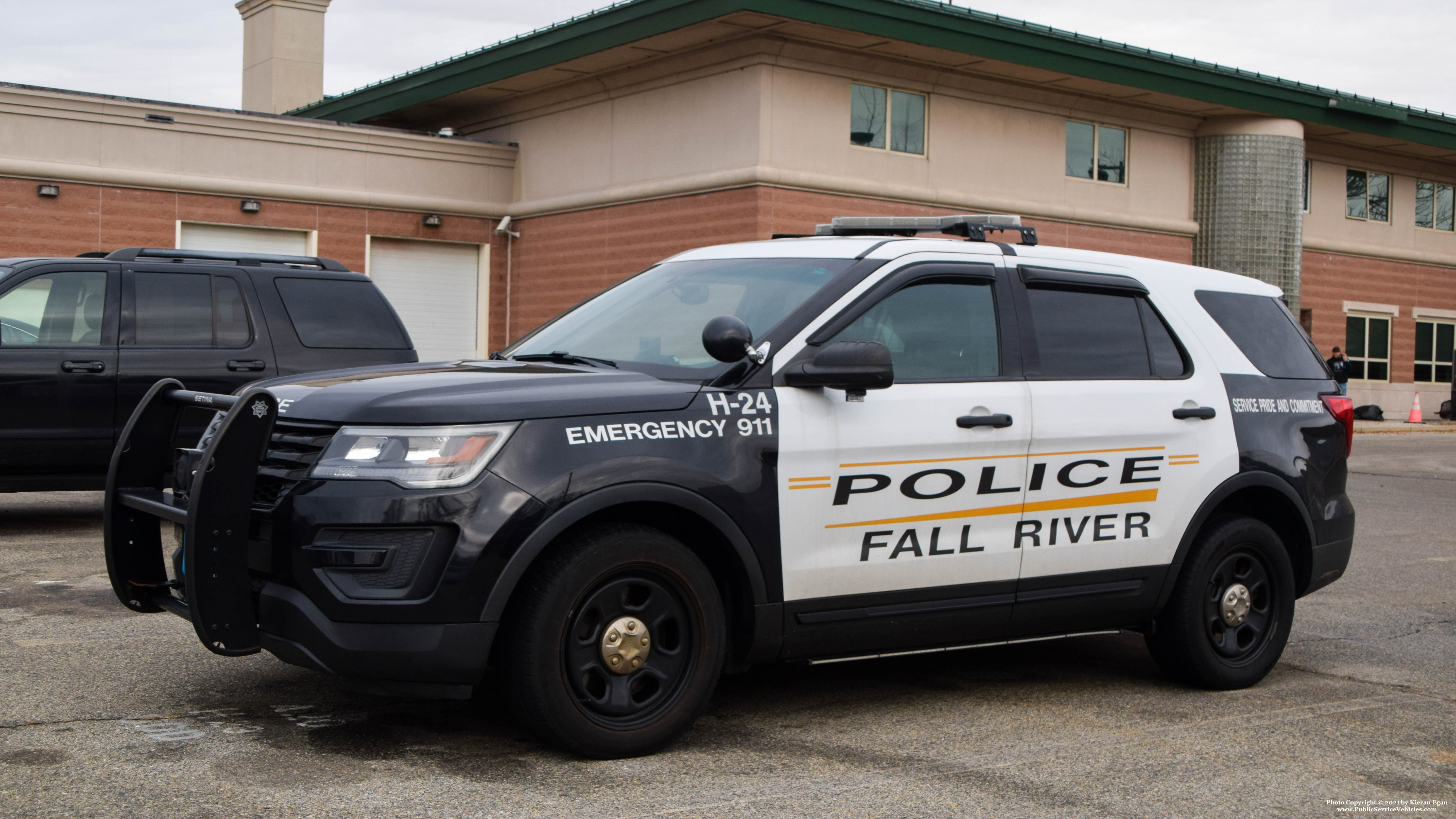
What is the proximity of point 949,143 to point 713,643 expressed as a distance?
20.7 m

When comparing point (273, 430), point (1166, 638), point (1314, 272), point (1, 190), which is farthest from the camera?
point (1314, 272)

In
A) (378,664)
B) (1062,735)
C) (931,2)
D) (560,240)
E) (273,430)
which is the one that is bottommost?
(1062,735)

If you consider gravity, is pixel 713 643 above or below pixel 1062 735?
above

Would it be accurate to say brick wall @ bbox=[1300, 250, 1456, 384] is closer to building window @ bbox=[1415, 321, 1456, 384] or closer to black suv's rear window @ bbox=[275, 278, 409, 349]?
building window @ bbox=[1415, 321, 1456, 384]

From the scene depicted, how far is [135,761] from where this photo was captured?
14.6 ft

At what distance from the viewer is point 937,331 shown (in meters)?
5.51

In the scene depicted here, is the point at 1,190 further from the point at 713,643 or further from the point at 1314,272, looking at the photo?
the point at 1314,272

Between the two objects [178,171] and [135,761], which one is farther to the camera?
[178,171]

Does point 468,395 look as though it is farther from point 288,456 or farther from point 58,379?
point 58,379

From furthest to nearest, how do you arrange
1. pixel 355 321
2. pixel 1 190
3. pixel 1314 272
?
pixel 1314 272, pixel 1 190, pixel 355 321

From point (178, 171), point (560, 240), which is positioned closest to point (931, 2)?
point (560, 240)

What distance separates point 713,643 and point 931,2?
63.8 ft

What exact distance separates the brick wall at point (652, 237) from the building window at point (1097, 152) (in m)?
1.03

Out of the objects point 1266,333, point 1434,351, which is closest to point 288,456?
point 1266,333
